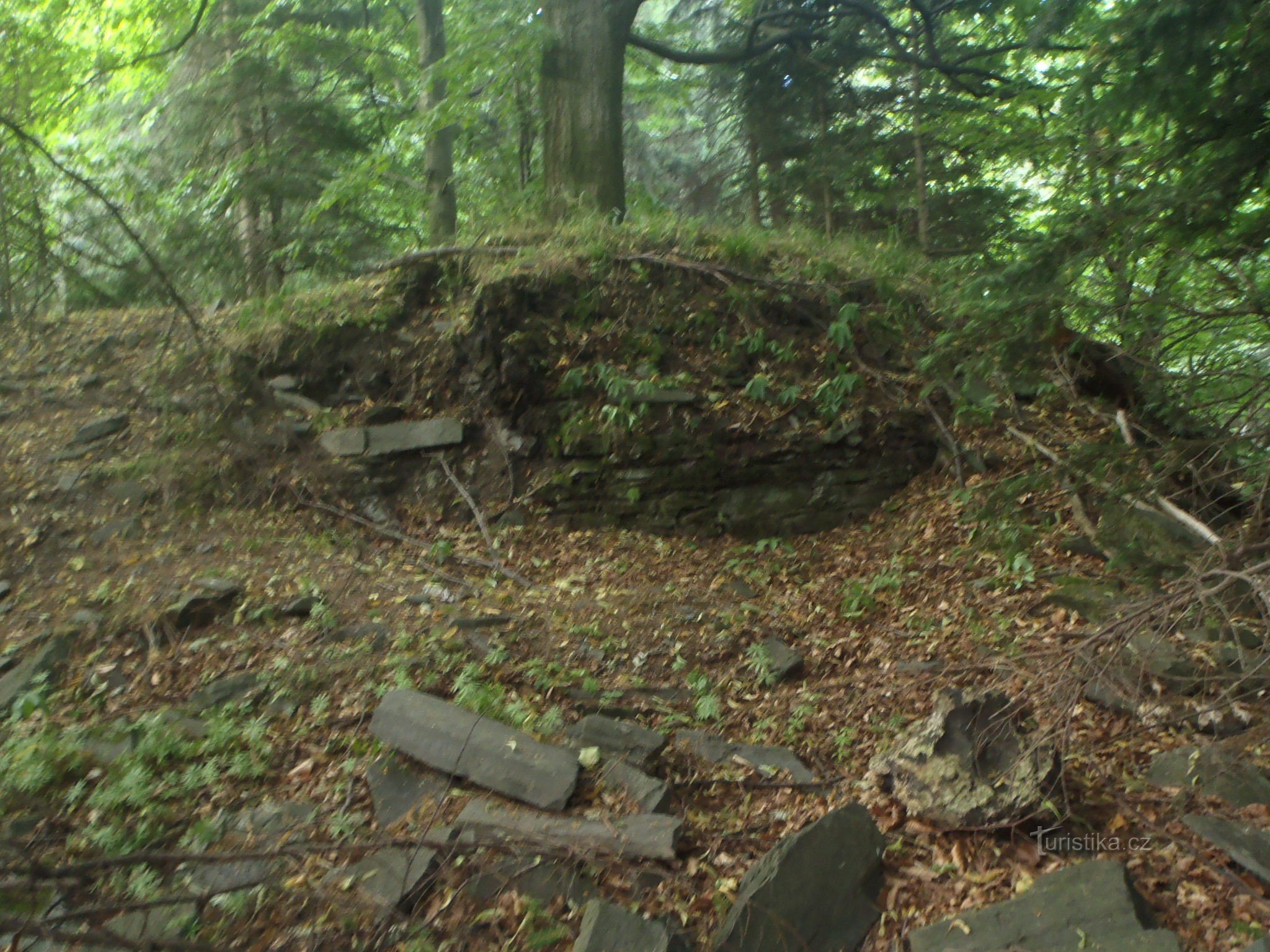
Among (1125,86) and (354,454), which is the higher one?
(1125,86)

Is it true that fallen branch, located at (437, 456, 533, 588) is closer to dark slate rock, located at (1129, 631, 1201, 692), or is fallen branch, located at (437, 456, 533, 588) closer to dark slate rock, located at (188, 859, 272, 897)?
dark slate rock, located at (188, 859, 272, 897)

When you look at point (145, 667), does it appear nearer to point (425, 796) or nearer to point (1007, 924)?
point (425, 796)

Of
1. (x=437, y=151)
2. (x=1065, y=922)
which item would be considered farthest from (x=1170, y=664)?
(x=437, y=151)

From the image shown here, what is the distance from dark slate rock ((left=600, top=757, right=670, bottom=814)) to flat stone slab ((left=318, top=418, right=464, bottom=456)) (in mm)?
4495

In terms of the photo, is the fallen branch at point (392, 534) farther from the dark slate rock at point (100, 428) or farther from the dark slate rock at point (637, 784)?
the dark slate rock at point (637, 784)

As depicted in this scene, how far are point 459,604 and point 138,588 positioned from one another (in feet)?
7.79

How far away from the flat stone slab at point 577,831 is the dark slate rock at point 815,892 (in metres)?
0.45

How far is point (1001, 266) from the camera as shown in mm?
5297

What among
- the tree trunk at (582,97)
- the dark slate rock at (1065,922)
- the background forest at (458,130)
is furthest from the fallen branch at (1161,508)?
the tree trunk at (582,97)

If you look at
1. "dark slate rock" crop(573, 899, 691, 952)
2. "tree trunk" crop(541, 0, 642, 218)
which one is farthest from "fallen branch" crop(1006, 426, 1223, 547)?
"tree trunk" crop(541, 0, 642, 218)

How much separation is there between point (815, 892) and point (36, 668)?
4.96 meters

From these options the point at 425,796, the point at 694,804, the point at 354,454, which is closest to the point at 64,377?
the point at 354,454

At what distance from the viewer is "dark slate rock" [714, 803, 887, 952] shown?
3512 millimetres

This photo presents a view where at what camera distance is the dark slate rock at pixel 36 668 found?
528cm
